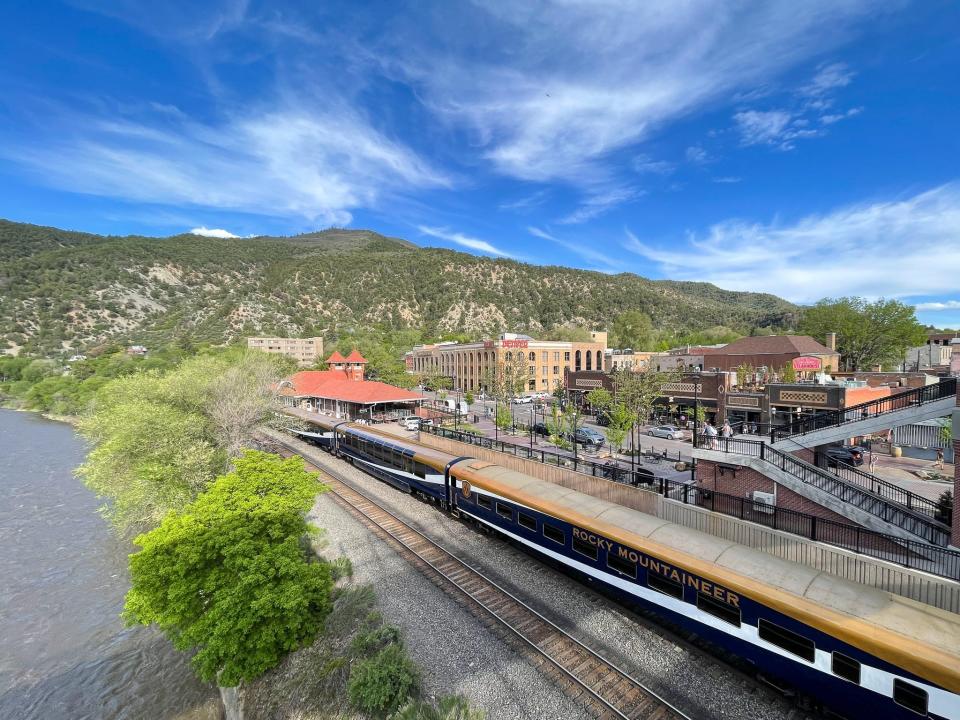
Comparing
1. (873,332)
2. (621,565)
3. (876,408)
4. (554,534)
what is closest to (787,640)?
(621,565)

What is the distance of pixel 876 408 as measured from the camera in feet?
53.8

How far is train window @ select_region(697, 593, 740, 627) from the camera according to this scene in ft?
31.6

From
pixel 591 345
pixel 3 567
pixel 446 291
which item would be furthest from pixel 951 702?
pixel 446 291

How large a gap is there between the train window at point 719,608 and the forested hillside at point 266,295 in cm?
13358

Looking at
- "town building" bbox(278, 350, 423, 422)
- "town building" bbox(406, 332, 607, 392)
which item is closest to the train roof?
"town building" bbox(278, 350, 423, 422)

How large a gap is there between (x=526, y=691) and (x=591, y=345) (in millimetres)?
73289

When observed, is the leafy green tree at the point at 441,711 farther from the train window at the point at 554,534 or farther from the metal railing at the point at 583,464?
the metal railing at the point at 583,464

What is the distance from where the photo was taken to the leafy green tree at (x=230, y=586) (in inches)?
441

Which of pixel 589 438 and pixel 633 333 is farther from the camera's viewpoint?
pixel 633 333

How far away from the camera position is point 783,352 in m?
52.2

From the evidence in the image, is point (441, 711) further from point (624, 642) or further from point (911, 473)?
point (911, 473)

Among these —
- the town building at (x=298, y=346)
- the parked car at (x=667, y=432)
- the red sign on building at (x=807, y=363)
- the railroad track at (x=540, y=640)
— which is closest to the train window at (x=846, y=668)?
the railroad track at (x=540, y=640)

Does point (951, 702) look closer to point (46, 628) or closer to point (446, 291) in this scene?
point (46, 628)

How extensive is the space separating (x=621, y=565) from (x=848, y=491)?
33.2 ft
